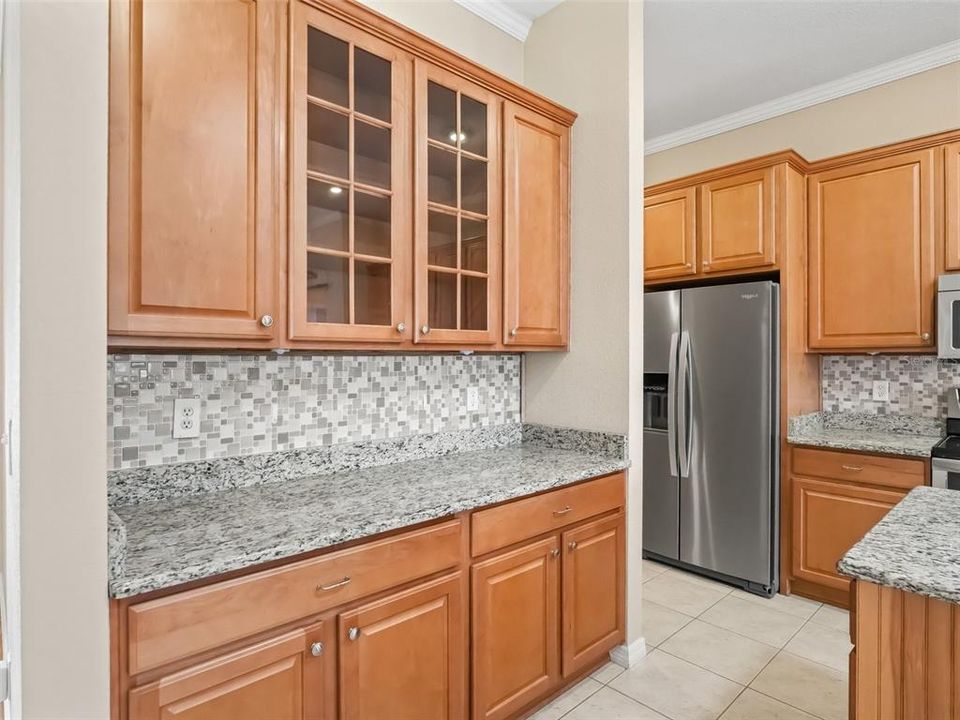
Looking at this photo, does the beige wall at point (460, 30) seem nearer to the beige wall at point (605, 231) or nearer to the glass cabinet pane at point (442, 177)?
the beige wall at point (605, 231)

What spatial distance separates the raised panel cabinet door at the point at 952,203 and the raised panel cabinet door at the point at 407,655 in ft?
9.26

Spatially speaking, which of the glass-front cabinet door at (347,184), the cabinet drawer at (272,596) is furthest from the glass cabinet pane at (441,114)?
the cabinet drawer at (272,596)

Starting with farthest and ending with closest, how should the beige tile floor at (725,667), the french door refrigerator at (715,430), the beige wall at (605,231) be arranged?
the french door refrigerator at (715,430) < the beige wall at (605,231) < the beige tile floor at (725,667)

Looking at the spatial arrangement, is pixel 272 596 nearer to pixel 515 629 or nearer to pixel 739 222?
pixel 515 629

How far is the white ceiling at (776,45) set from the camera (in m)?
2.65

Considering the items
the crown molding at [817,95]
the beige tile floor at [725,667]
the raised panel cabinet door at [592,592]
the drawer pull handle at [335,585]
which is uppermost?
the crown molding at [817,95]

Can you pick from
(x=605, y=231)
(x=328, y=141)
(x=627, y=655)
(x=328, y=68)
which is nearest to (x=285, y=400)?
(x=328, y=141)

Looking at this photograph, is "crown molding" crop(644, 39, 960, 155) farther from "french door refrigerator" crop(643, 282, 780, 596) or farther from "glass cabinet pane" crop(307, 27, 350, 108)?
"glass cabinet pane" crop(307, 27, 350, 108)

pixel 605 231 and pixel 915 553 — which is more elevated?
pixel 605 231

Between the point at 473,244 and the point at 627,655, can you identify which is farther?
the point at 627,655

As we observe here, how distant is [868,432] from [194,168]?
3526 mm

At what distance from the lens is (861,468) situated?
2760 millimetres

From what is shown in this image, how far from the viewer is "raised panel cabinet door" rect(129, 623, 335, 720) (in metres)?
1.17

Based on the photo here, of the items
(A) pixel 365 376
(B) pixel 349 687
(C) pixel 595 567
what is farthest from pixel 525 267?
(B) pixel 349 687
